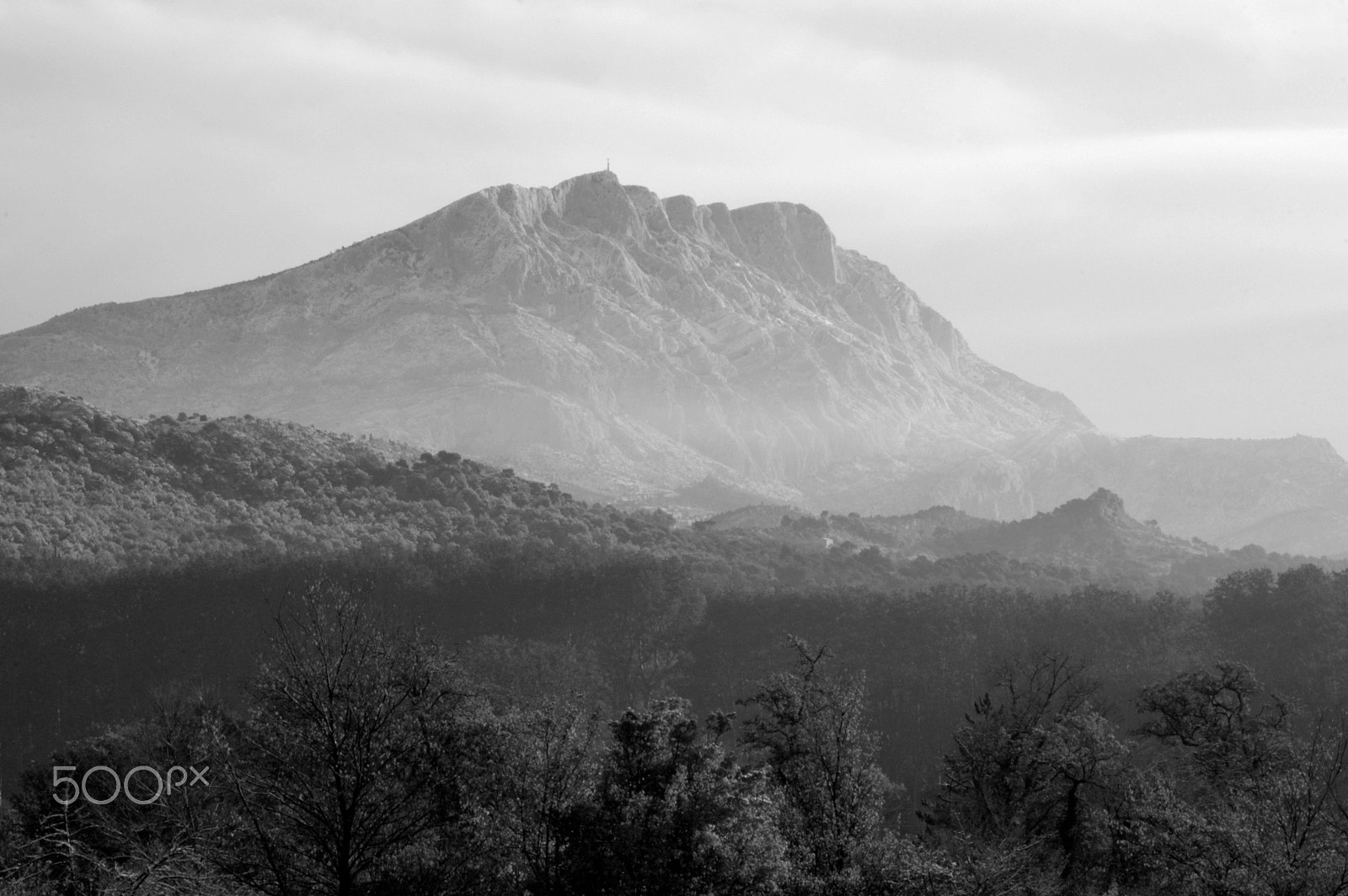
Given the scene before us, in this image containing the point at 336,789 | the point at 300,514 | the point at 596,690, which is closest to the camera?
the point at 336,789

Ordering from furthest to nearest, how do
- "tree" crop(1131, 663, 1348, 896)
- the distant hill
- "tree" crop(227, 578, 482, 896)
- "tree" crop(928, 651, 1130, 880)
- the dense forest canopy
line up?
the distant hill < "tree" crop(928, 651, 1130, 880) < the dense forest canopy < "tree" crop(1131, 663, 1348, 896) < "tree" crop(227, 578, 482, 896)

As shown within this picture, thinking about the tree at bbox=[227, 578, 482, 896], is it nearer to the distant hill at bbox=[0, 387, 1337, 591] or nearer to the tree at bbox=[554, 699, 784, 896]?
the tree at bbox=[554, 699, 784, 896]

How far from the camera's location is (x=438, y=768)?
3491cm

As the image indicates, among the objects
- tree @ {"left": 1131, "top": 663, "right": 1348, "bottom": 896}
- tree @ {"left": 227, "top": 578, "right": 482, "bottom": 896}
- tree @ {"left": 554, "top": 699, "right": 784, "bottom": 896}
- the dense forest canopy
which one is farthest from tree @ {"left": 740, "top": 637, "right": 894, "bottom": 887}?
tree @ {"left": 227, "top": 578, "right": 482, "bottom": 896}

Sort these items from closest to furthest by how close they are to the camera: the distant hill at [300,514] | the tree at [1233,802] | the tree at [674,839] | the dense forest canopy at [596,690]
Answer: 1. the tree at [1233,802]
2. the dense forest canopy at [596,690]
3. the tree at [674,839]
4. the distant hill at [300,514]

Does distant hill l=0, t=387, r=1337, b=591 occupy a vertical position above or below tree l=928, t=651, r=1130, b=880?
above

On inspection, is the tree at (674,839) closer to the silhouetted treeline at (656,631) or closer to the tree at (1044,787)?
the tree at (1044,787)

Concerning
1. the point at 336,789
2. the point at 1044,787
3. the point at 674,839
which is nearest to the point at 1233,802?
the point at 1044,787

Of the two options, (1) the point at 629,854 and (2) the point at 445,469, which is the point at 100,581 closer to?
(2) the point at 445,469

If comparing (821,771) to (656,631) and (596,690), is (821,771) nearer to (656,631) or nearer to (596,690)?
(596,690)

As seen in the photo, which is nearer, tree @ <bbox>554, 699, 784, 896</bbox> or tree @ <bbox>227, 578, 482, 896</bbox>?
tree @ <bbox>227, 578, 482, 896</bbox>

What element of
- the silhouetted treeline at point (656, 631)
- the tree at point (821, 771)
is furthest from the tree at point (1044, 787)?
the silhouetted treeline at point (656, 631)

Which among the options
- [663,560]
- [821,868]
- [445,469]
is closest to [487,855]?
[821,868]

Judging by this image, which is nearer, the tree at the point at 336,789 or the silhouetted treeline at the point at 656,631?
the tree at the point at 336,789
